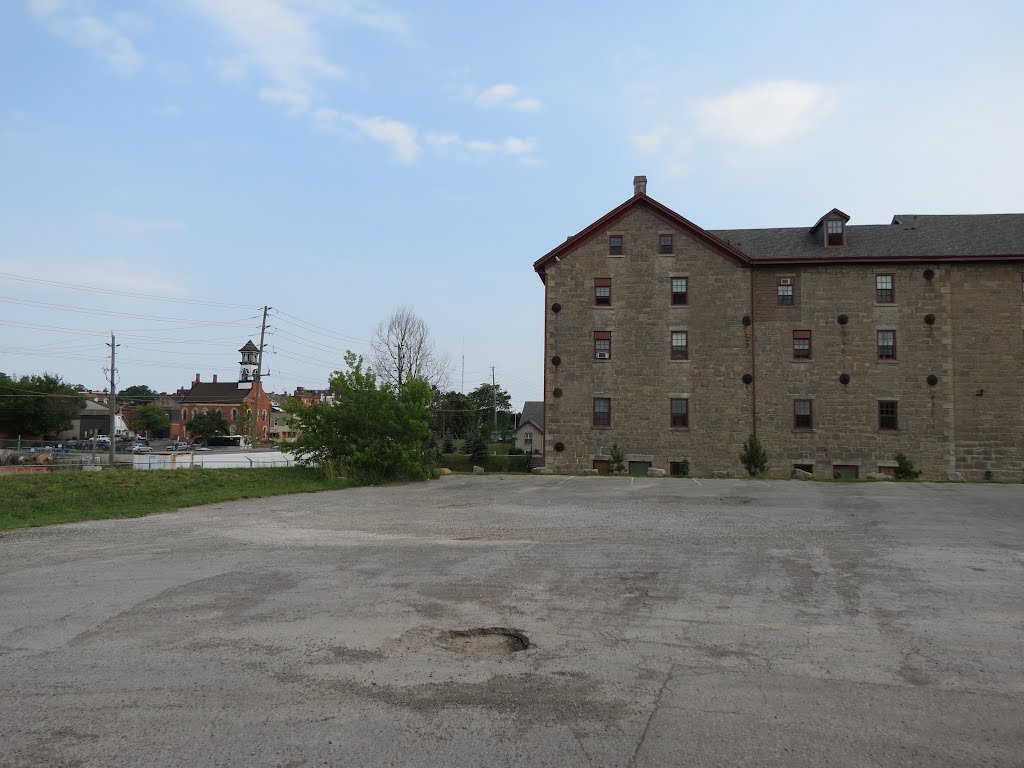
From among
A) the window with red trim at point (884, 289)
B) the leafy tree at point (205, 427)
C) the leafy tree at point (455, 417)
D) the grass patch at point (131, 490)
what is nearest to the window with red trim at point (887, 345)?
the window with red trim at point (884, 289)

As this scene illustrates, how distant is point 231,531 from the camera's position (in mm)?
13891

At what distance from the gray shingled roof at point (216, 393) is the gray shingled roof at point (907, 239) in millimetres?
79969

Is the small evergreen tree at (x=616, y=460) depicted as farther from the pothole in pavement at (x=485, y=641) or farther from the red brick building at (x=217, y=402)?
the red brick building at (x=217, y=402)

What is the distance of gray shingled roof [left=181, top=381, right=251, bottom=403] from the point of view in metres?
97.8

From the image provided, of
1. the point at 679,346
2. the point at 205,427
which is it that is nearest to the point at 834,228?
the point at 679,346

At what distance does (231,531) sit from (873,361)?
29.4 m

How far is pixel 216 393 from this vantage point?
326 feet

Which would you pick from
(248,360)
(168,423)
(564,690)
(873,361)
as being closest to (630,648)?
(564,690)

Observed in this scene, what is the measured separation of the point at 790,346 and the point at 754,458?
230 inches

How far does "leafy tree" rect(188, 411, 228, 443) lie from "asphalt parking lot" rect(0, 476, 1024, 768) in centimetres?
7466

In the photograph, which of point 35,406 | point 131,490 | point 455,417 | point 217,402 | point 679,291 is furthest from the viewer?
point 217,402

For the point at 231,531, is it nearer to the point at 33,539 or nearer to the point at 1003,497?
the point at 33,539

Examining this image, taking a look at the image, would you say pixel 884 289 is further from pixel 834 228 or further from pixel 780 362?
pixel 780 362

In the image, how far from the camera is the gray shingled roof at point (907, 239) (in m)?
32.2
